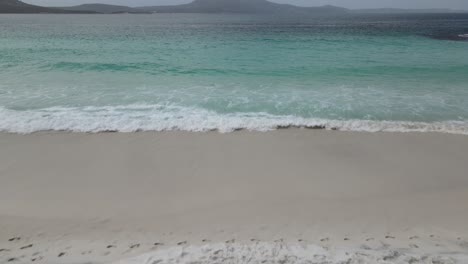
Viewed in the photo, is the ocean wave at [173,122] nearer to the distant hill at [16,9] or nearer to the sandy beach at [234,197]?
the sandy beach at [234,197]

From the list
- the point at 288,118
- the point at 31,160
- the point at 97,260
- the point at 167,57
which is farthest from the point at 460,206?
the point at 167,57

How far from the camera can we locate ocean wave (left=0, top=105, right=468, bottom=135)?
832cm

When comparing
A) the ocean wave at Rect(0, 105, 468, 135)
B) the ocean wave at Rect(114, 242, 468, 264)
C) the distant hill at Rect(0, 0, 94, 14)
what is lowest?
the ocean wave at Rect(114, 242, 468, 264)

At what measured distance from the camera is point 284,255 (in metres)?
3.61

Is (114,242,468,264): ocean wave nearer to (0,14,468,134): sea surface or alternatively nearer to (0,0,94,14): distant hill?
(0,14,468,134): sea surface

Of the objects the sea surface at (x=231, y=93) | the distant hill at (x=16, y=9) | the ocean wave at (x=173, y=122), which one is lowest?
the ocean wave at (x=173, y=122)

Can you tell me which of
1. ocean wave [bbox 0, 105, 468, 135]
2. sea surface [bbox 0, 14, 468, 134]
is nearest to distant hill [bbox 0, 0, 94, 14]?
sea surface [bbox 0, 14, 468, 134]

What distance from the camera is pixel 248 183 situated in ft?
19.0

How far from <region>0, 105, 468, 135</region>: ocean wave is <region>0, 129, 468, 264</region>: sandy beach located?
17.0 inches

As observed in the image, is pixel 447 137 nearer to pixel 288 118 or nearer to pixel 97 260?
pixel 288 118

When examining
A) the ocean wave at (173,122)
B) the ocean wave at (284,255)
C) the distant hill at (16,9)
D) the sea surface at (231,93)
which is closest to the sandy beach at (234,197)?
the ocean wave at (284,255)

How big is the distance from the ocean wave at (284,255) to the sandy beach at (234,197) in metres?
0.01

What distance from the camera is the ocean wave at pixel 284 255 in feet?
11.5

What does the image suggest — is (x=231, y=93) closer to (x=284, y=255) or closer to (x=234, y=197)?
(x=234, y=197)
